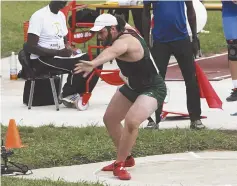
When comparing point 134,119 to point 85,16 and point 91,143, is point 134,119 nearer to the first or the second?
point 91,143

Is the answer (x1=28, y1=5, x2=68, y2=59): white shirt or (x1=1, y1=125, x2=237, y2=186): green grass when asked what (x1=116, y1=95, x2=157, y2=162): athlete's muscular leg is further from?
(x1=28, y1=5, x2=68, y2=59): white shirt

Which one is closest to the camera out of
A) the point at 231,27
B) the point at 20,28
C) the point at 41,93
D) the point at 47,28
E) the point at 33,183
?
the point at 33,183

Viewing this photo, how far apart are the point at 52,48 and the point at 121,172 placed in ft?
13.9

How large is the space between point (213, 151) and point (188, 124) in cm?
134

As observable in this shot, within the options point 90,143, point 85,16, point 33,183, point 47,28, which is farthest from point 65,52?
point 33,183

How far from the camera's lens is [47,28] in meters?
11.2

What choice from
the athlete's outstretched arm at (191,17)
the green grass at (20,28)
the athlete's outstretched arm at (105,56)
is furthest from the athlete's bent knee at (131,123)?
the green grass at (20,28)

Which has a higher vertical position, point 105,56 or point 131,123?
point 105,56

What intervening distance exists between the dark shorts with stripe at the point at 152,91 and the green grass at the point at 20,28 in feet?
31.0

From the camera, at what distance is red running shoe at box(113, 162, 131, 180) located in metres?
7.32

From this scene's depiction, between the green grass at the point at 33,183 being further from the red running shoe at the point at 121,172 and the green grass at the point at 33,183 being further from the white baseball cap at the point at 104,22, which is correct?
the white baseball cap at the point at 104,22

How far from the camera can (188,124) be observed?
9.84 m

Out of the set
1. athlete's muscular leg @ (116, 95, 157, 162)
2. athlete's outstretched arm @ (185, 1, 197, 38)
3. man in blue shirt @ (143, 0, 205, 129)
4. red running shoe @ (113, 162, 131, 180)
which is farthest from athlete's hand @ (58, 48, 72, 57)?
red running shoe @ (113, 162, 131, 180)

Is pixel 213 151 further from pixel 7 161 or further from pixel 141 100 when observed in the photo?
pixel 7 161
